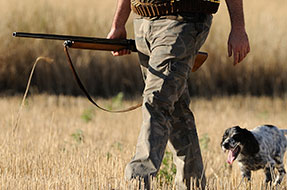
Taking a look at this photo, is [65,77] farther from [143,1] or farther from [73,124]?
[143,1]

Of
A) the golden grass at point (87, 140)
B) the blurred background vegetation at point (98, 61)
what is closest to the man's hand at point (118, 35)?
the golden grass at point (87, 140)

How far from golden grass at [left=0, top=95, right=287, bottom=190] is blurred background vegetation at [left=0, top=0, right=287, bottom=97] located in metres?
0.48

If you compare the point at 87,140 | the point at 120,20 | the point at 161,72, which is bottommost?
the point at 87,140

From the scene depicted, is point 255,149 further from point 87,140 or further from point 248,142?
point 87,140

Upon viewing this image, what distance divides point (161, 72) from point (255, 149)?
1828mm

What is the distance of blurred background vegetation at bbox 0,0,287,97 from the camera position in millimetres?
10297

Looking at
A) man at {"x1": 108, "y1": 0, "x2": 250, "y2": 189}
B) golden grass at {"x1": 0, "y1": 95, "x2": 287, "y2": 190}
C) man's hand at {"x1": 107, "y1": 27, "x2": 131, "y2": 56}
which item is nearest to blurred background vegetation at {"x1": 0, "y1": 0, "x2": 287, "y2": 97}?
golden grass at {"x1": 0, "y1": 95, "x2": 287, "y2": 190}

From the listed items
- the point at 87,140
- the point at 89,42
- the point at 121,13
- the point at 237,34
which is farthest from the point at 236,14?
the point at 87,140

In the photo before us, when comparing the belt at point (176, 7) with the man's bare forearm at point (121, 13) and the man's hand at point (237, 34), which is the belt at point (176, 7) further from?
the man's bare forearm at point (121, 13)

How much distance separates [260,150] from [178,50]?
74.6 inches

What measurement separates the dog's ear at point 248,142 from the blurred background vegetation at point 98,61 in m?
5.65

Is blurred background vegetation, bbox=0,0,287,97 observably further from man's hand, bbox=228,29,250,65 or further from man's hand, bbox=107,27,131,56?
man's hand, bbox=228,29,250,65

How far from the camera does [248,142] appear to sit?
16.3ft

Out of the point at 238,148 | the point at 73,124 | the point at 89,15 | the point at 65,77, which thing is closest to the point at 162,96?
the point at 238,148
